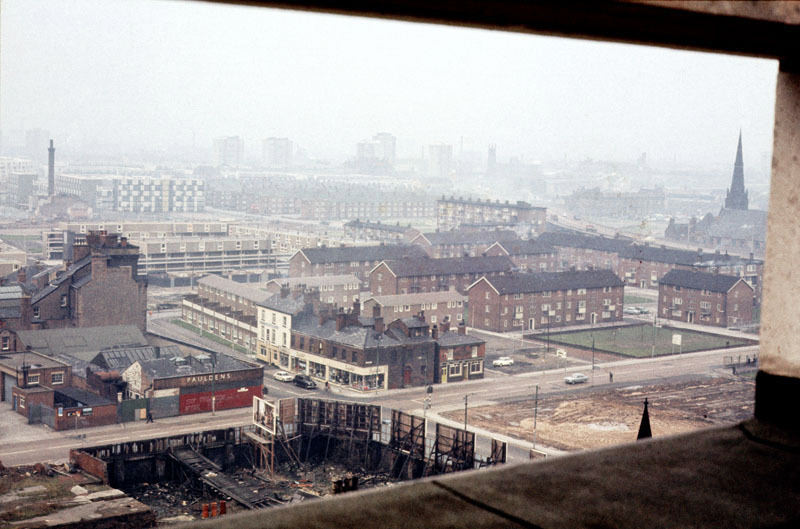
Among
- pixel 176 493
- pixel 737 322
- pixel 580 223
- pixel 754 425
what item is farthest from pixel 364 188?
pixel 754 425

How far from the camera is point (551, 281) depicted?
1805cm

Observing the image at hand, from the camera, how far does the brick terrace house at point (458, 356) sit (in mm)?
14070

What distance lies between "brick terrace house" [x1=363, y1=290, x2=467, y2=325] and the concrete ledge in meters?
14.8

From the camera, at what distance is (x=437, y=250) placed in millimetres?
23938

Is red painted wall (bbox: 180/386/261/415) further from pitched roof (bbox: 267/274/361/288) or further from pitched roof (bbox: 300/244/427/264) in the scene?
pitched roof (bbox: 300/244/427/264)

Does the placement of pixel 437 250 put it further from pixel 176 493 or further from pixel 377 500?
pixel 377 500

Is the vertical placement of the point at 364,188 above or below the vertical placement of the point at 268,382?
above

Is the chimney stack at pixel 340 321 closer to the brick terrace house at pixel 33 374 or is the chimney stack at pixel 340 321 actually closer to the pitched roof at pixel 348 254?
the brick terrace house at pixel 33 374

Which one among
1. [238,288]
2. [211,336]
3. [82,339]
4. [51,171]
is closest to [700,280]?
[238,288]

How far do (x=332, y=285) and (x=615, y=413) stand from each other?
24.5ft

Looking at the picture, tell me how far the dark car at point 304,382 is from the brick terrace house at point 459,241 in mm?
10298

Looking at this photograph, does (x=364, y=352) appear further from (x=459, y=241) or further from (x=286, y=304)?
(x=459, y=241)

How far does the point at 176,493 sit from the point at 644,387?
766 centimetres

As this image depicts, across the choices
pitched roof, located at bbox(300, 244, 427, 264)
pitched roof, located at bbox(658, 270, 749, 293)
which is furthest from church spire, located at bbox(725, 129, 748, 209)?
pitched roof, located at bbox(300, 244, 427, 264)
